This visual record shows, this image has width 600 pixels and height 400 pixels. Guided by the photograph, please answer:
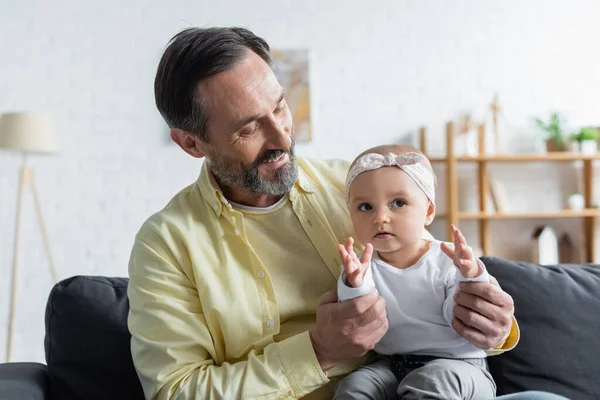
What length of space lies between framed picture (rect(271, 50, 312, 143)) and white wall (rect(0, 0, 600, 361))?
7 cm

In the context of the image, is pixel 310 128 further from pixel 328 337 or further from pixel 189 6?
pixel 328 337

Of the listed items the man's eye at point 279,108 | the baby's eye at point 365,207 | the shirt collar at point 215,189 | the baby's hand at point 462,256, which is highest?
the man's eye at point 279,108

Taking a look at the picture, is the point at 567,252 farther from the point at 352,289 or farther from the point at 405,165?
the point at 352,289

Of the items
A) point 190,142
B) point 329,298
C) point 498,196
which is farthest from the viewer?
point 498,196

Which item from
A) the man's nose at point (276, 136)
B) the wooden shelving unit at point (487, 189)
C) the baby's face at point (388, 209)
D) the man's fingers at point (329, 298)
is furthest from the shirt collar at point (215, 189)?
the wooden shelving unit at point (487, 189)

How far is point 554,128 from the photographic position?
4902 mm

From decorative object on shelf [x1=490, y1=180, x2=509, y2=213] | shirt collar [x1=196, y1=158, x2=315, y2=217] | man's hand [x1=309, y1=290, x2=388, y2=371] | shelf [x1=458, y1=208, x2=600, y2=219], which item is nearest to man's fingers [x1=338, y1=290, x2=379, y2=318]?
man's hand [x1=309, y1=290, x2=388, y2=371]

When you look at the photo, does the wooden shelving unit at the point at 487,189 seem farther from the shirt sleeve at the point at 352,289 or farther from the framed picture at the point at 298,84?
the shirt sleeve at the point at 352,289

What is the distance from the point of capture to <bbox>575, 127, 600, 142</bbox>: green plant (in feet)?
15.7

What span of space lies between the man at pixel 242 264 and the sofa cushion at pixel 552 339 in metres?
0.20

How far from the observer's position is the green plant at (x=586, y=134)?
15.7 ft

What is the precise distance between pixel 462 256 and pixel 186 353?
0.65m

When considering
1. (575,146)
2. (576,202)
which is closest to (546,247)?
(576,202)

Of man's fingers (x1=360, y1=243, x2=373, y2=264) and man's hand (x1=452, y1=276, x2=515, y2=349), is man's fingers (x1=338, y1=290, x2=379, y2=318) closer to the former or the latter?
man's fingers (x1=360, y1=243, x2=373, y2=264)
